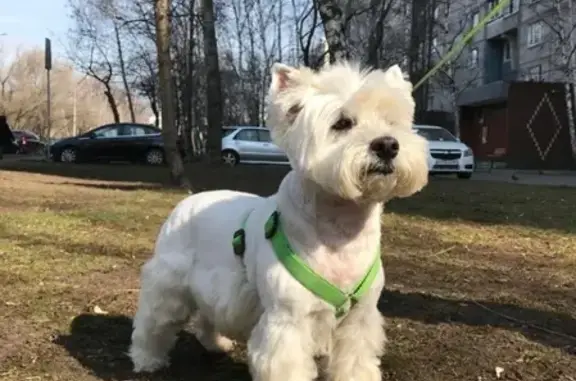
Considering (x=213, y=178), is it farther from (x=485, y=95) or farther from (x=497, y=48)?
(x=497, y=48)

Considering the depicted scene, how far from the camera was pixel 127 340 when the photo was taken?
16.0 feet

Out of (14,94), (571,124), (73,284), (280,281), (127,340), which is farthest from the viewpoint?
(14,94)

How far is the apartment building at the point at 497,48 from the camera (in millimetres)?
43969

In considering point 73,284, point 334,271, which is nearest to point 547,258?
point 73,284

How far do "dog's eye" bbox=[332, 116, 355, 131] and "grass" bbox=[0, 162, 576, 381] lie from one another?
5.03 feet

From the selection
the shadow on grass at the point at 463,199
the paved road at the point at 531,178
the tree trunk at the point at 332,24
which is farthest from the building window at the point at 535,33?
the tree trunk at the point at 332,24

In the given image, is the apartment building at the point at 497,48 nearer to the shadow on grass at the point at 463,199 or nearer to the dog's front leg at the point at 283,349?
the shadow on grass at the point at 463,199

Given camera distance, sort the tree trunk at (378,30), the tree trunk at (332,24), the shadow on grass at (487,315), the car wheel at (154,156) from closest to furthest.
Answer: the shadow on grass at (487,315)
the tree trunk at (332,24)
the car wheel at (154,156)
the tree trunk at (378,30)

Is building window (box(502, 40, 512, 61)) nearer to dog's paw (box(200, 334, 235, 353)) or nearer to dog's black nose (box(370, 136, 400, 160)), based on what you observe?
dog's paw (box(200, 334, 235, 353))

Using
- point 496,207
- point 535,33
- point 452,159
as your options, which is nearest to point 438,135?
point 452,159

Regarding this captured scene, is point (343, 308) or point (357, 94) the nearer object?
point (357, 94)

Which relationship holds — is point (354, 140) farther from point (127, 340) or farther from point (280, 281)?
point (127, 340)

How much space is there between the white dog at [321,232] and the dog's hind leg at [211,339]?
2.20 ft

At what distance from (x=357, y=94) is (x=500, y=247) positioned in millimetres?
5493
